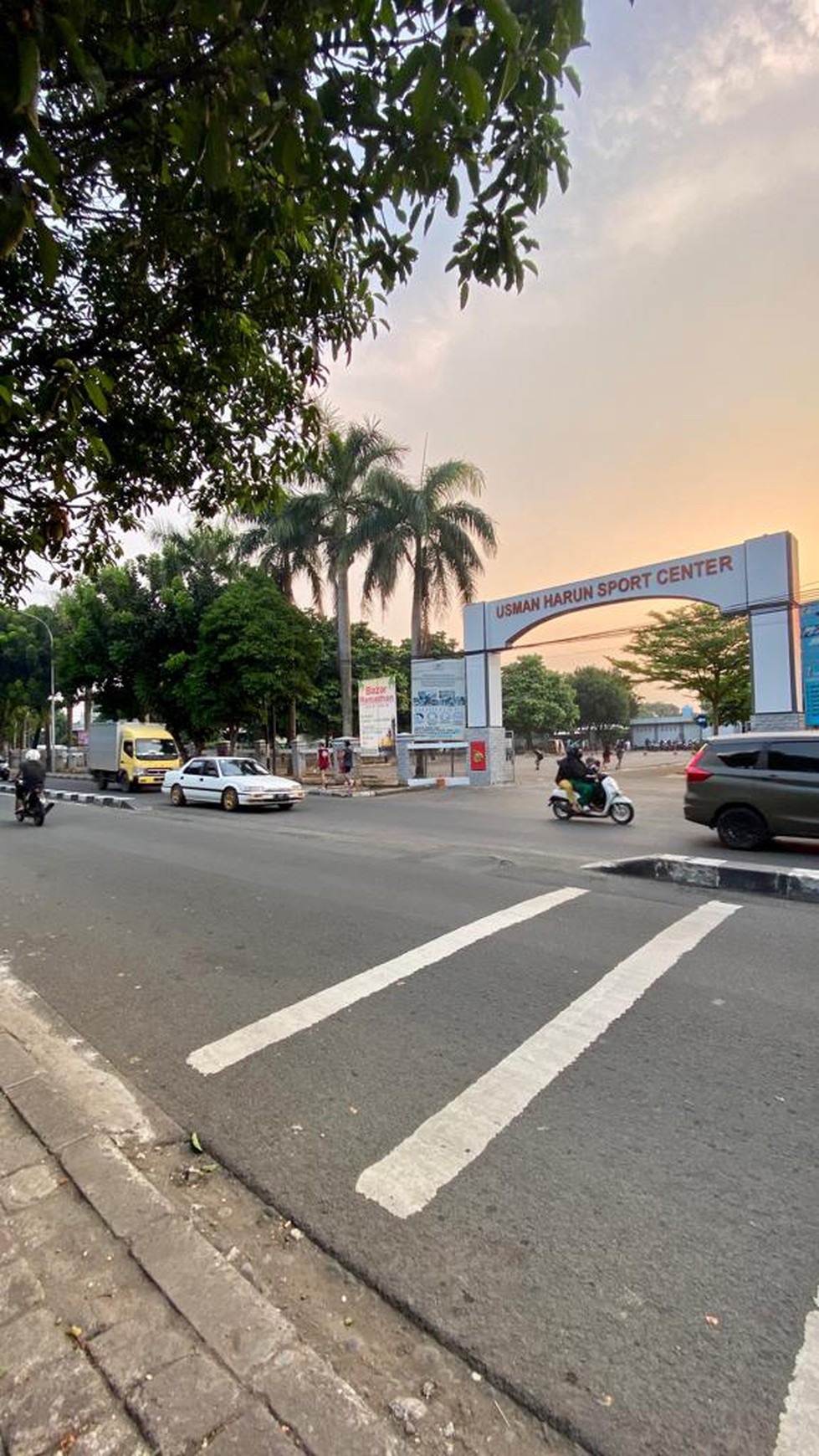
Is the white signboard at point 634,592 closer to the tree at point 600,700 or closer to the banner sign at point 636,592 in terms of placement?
the banner sign at point 636,592

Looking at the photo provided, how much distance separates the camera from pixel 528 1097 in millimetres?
3344

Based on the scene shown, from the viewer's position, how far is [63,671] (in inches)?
1227

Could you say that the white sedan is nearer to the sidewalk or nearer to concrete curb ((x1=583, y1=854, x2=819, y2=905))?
concrete curb ((x1=583, y1=854, x2=819, y2=905))

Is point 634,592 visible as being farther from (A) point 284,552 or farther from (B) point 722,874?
(B) point 722,874

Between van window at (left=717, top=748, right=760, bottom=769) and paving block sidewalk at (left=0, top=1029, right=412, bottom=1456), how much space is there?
9422 mm

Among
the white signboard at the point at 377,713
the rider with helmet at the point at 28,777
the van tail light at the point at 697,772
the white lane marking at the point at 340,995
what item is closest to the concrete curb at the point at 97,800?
the rider with helmet at the point at 28,777

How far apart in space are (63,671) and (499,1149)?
107 feet

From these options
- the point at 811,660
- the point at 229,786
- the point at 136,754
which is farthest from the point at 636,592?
the point at 136,754

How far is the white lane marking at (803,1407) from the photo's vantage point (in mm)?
1719

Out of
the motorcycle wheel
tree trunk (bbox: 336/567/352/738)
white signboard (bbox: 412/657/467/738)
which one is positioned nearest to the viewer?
the motorcycle wheel

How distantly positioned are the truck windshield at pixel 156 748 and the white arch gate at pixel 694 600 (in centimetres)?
1122

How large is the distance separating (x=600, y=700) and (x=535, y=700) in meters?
20.6

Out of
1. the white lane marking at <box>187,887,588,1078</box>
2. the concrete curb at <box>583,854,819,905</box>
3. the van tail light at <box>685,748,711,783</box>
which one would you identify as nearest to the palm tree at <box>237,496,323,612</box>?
the van tail light at <box>685,748,711,783</box>

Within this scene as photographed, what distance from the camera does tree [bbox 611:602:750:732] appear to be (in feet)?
99.0
